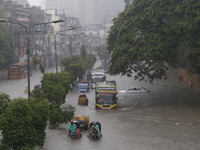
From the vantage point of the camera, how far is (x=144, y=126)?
21078 millimetres

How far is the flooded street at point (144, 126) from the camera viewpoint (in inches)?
642

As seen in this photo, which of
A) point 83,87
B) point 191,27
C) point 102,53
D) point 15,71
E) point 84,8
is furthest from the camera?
point 84,8

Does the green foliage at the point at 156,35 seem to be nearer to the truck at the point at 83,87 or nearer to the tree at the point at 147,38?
the tree at the point at 147,38

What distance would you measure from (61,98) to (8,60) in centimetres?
4277

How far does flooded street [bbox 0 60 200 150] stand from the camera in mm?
16297

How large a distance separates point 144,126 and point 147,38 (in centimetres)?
1034

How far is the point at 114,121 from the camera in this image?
23016mm

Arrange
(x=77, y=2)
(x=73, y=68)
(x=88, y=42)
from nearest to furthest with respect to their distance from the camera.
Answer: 1. (x=73, y=68)
2. (x=88, y=42)
3. (x=77, y=2)

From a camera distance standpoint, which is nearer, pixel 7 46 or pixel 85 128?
pixel 85 128

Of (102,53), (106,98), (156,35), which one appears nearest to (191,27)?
(156,35)

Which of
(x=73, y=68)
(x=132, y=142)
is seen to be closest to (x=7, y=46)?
(x=73, y=68)

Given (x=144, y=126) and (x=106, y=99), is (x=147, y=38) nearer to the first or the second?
(x=106, y=99)

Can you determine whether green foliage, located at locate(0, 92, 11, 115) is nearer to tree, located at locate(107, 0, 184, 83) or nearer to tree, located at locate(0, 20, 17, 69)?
tree, located at locate(107, 0, 184, 83)

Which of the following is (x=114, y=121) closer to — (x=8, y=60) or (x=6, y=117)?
(x=6, y=117)
